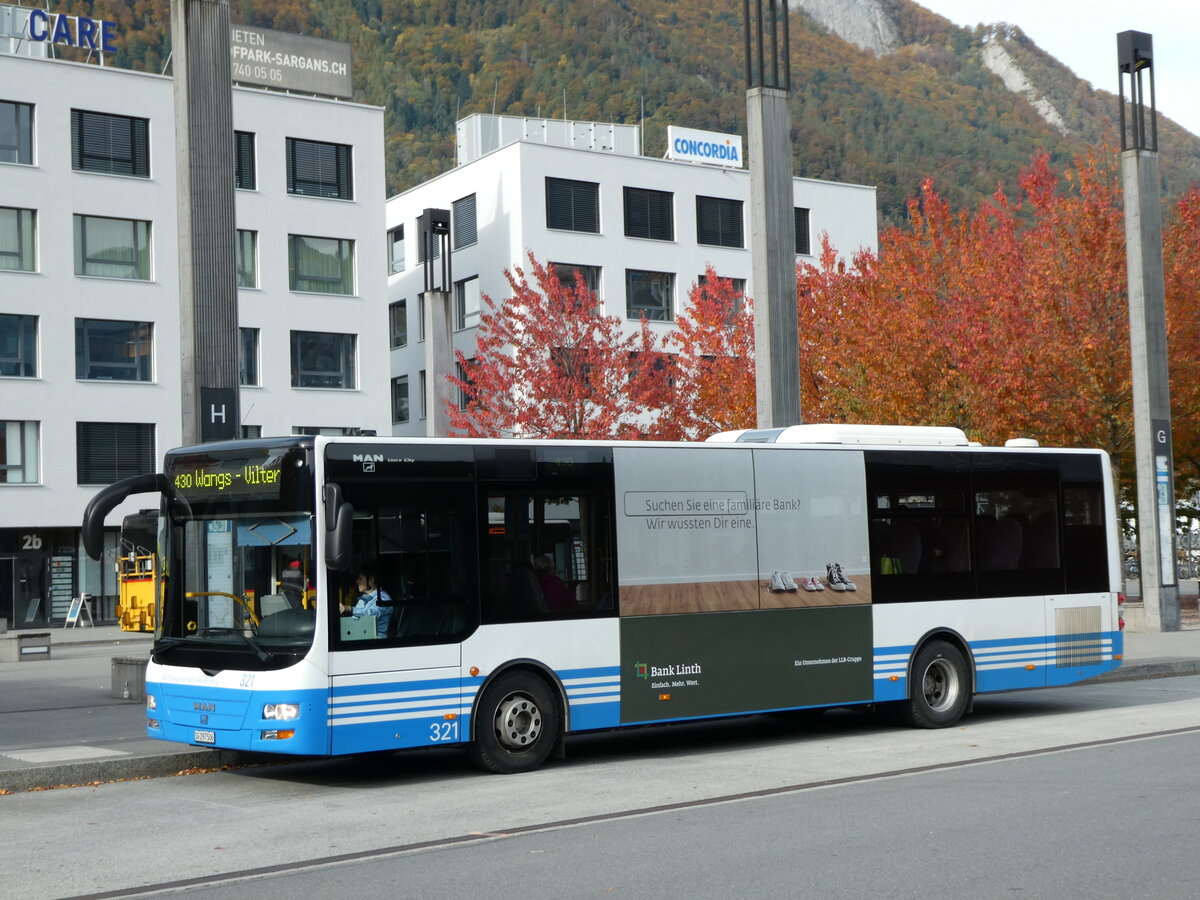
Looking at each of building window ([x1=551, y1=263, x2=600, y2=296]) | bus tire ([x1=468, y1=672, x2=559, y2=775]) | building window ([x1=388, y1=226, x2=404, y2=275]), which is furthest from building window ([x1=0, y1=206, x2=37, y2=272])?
bus tire ([x1=468, y1=672, x2=559, y2=775])

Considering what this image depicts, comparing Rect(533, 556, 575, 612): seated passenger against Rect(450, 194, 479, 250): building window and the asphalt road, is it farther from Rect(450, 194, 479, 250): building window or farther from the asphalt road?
Rect(450, 194, 479, 250): building window

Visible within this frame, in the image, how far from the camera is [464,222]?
5747cm

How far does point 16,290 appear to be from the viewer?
45.7m

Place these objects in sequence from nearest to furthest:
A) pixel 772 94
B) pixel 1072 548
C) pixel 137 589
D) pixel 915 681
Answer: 1. pixel 915 681
2. pixel 1072 548
3. pixel 772 94
4. pixel 137 589

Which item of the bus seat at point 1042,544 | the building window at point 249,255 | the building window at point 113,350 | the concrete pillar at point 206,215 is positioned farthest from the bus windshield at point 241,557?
the building window at point 249,255

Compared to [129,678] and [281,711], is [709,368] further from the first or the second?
[281,711]

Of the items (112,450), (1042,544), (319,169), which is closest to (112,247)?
(112,450)

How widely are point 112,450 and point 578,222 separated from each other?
1902 cm

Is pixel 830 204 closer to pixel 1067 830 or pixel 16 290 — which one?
pixel 16 290

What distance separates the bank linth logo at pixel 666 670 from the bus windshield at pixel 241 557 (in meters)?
3.10

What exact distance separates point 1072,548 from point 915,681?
274cm

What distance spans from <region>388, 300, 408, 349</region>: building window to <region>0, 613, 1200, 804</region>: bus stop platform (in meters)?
32.7

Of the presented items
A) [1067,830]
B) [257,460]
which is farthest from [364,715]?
[1067,830]

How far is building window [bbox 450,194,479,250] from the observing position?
57000 mm
